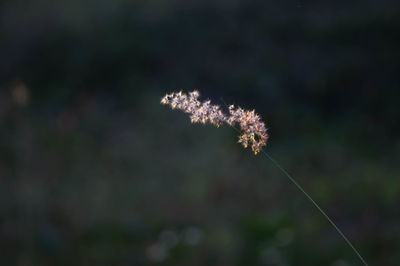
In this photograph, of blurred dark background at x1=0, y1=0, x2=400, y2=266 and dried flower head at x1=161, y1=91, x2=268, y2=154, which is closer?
dried flower head at x1=161, y1=91, x2=268, y2=154

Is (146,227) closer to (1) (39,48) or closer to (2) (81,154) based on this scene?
(2) (81,154)

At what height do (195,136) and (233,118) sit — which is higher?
(195,136)

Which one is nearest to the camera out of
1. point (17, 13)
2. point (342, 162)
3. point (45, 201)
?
point (45, 201)

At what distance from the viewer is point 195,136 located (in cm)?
461

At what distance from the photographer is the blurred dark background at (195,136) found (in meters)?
3.46

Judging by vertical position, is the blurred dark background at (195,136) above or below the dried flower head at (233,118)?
above

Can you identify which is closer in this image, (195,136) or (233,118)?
(233,118)

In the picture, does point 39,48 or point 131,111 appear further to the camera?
point 39,48

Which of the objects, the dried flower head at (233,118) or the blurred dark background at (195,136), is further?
the blurred dark background at (195,136)

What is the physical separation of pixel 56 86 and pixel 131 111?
1098mm

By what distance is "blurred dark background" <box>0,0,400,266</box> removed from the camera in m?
3.46

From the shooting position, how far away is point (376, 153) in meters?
4.58

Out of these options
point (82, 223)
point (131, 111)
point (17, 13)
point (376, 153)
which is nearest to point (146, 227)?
point (82, 223)

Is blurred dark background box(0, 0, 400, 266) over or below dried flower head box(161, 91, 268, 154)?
over
